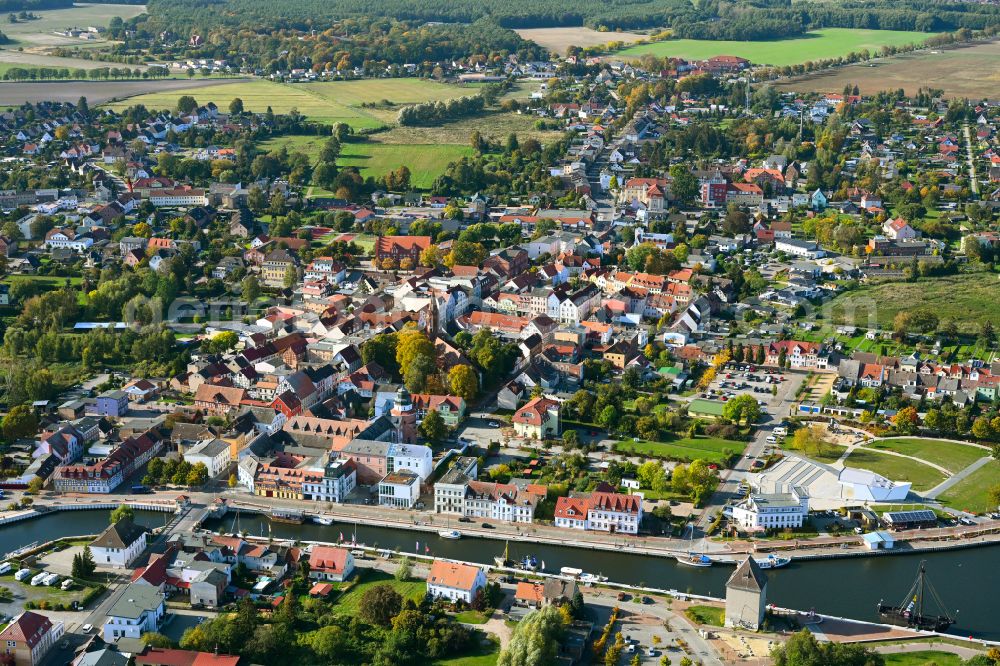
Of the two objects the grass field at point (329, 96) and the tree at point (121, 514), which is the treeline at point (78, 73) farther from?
the tree at point (121, 514)

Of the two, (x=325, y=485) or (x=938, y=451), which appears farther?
(x=938, y=451)

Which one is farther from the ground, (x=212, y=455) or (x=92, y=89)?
(x=92, y=89)

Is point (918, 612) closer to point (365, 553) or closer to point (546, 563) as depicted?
point (546, 563)

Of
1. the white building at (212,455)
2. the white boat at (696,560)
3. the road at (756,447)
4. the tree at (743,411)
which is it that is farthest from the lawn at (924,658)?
the white building at (212,455)

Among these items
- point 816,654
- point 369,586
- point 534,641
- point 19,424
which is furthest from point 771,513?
point 19,424

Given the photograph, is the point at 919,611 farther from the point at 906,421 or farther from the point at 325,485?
the point at 325,485

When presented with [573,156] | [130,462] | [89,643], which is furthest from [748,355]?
[573,156]
